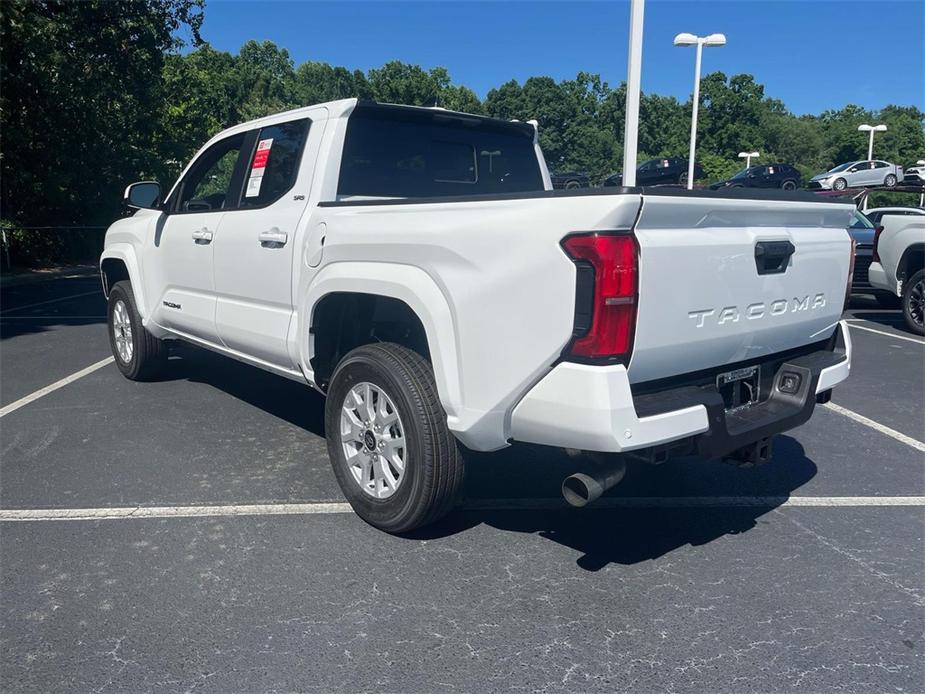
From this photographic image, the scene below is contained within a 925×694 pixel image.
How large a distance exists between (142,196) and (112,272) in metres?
→ 1.33

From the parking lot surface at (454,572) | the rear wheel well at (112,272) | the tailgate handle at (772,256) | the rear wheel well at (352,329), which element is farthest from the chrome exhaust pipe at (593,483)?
the rear wheel well at (112,272)

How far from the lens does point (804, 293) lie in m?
3.57

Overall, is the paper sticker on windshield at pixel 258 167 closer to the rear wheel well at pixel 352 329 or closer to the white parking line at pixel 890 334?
the rear wheel well at pixel 352 329

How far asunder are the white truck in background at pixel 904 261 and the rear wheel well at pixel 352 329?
8.23 m

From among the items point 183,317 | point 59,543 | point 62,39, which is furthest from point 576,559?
point 62,39

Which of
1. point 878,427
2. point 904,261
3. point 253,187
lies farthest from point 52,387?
point 904,261

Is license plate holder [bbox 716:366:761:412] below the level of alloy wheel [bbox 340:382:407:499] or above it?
above

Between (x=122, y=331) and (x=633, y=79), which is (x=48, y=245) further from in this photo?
(x=633, y=79)

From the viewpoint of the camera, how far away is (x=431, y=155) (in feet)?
15.5

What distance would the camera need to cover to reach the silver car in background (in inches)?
1457

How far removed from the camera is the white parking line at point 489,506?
3934 millimetres

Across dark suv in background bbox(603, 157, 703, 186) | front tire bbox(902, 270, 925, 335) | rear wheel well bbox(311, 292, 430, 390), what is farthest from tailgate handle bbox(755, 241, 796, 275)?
dark suv in background bbox(603, 157, 703, 186)

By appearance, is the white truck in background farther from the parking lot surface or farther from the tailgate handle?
the tailgate handle

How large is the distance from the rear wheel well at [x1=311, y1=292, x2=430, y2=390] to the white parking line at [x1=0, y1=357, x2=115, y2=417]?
3110 millimetres
